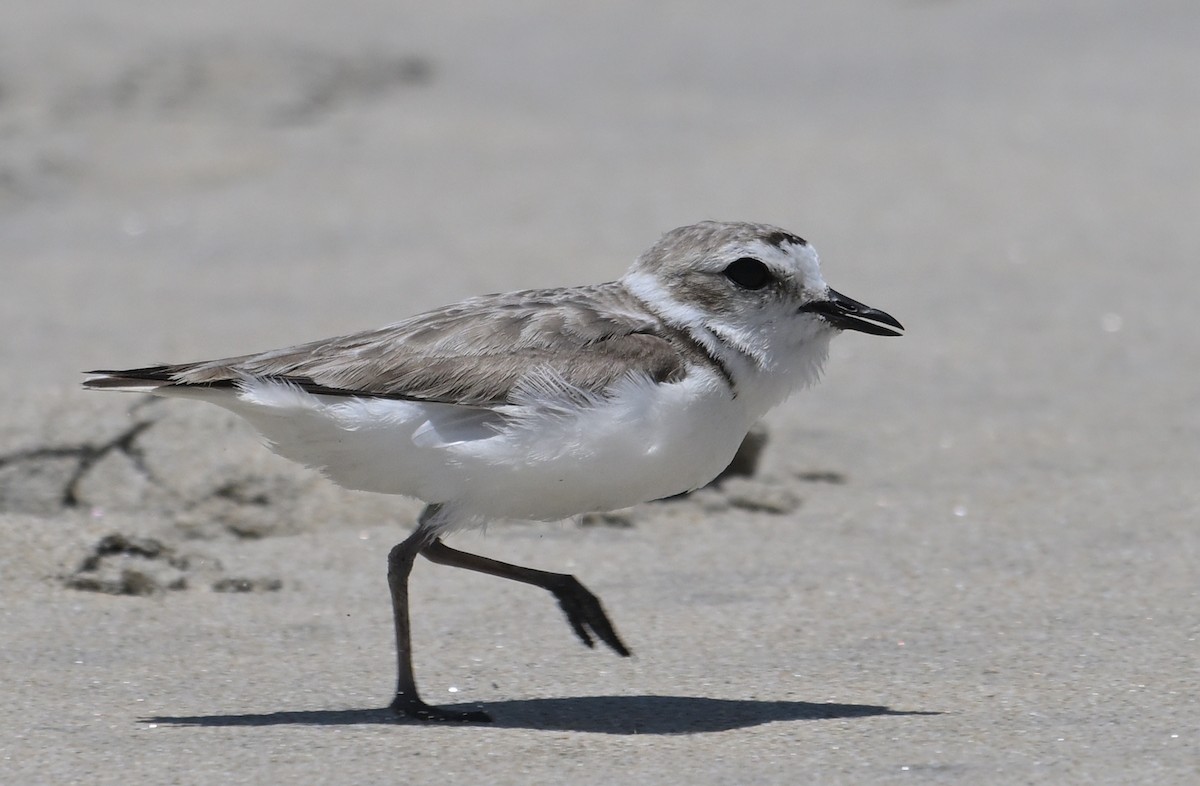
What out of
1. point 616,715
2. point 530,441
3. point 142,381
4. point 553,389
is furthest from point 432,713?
point 142,381

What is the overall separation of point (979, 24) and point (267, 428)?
9.59 meters

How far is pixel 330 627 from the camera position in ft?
16.9

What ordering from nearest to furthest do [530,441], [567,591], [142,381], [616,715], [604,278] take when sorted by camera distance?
1. [530,441]
2. [616,715]
3. [142,381]
4. [567,591]
5. [604,278]

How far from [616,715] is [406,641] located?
580mm

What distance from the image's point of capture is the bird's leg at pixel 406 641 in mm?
4309

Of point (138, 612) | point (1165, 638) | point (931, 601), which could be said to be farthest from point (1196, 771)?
point (138, 612)

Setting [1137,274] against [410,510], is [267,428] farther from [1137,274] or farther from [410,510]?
[1137,274]

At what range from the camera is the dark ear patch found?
178 inches

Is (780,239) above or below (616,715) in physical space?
above

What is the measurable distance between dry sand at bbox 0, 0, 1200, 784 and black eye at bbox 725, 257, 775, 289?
1083 millimetres

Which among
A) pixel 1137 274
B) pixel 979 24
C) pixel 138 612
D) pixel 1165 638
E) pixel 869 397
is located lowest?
pixel 138 612

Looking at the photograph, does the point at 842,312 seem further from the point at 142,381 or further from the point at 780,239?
the point at 142,381

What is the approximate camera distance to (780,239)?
454 cm

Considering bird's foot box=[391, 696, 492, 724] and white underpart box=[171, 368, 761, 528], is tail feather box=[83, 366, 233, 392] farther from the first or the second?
bird's foot box=[391, 696, 492, 724]
